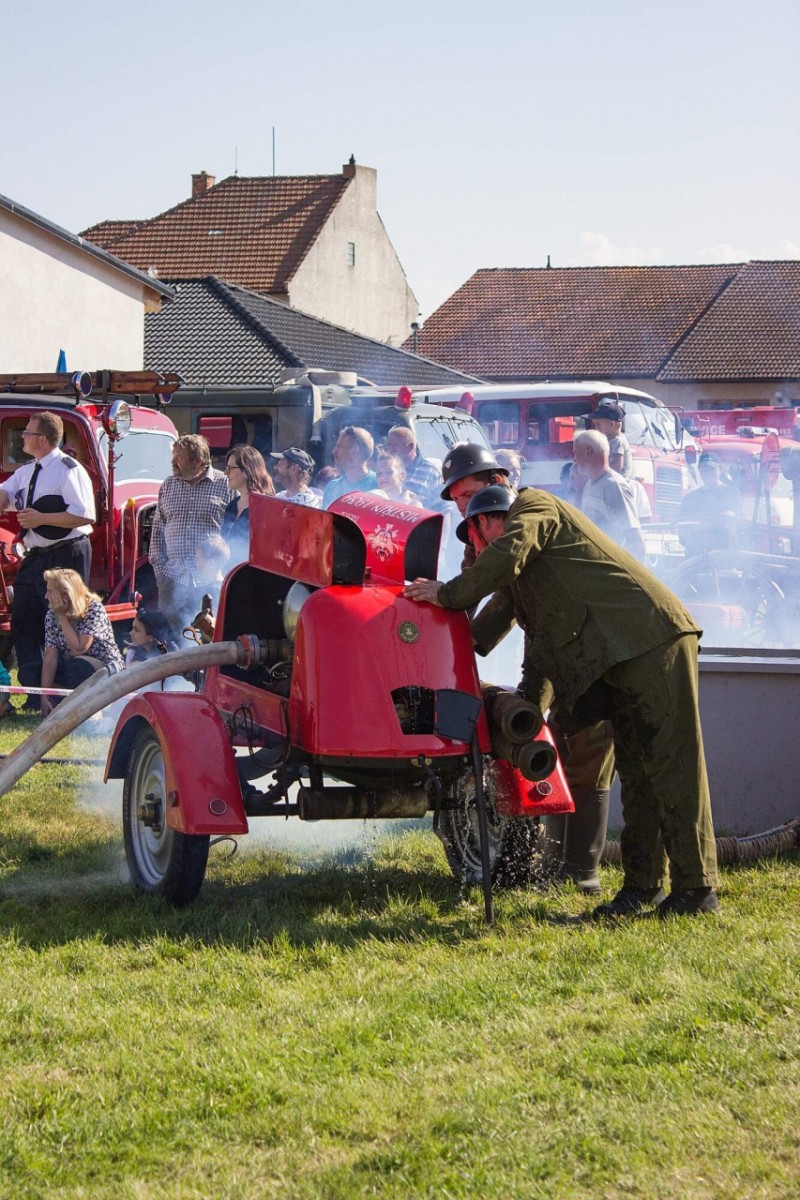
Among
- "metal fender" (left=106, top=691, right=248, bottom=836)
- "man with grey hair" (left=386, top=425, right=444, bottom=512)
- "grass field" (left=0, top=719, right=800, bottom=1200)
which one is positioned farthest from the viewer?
"man with grey hair" (left=386, top=425, right=444, bottom=512)

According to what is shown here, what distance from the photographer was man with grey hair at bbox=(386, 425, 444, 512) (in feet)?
32.7

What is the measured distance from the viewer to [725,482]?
16.2 metres

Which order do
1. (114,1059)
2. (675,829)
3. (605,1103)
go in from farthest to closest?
(675,829) < (114,1059) < (605,1103)

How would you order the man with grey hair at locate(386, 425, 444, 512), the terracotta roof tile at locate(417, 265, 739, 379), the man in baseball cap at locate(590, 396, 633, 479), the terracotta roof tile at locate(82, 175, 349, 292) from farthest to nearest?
the terracotta roof tile at locate(417, 265, 739, 379) < the terracotta roof tile at locate(82, 175, 349, 292) < the man in baseball cap at locate(590, 396, 633, 479) < the man with grey hair at locate(386, 425, 444, 512)

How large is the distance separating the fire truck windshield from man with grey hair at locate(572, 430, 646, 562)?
504 centimetres

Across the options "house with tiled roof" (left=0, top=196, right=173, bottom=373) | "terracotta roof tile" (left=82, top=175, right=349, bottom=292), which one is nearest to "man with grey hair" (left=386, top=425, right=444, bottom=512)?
"house with tiled roof" (left=0, top=196, right=173, bottom=373)

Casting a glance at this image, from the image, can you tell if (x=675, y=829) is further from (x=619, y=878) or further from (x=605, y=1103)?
(x=605, y=1103)

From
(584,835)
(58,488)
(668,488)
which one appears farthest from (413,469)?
(668,488)

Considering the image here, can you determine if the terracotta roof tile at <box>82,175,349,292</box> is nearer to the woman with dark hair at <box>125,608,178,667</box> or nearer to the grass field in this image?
the woman with dark hair at <box>125,608,178,667</box>

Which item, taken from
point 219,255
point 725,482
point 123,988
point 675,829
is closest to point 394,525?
point 675,829

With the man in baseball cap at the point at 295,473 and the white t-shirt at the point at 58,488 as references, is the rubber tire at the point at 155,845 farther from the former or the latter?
the white t-shirt at the point at 58,488

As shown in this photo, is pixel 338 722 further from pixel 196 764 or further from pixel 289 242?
pixel 289 242

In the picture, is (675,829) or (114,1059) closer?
(114,1059)

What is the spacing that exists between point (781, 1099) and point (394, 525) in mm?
2606
